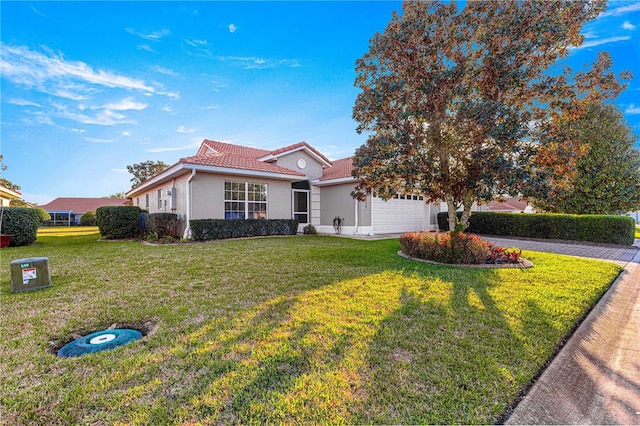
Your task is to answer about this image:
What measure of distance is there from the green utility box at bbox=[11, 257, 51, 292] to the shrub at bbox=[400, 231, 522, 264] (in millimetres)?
8032

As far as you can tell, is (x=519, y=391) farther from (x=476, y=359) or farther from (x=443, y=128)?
(x=443, y=128)

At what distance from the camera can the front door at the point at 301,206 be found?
49.9 ft

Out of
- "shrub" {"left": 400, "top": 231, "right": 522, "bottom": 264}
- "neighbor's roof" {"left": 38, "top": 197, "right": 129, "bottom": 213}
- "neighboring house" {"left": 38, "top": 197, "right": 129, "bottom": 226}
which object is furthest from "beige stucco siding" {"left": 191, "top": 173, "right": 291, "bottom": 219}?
"neighbor's roof" {"left": 38, "top": 197, "right": 129, "bottom": 213}

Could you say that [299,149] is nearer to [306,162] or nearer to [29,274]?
[306,162]

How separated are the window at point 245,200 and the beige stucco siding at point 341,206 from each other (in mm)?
3424

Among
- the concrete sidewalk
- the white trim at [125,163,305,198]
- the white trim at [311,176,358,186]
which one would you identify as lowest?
the concrete sidewalk

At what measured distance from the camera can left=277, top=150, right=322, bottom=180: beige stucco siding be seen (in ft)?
49.9

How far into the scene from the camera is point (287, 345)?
2758mm

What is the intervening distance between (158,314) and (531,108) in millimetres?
9340

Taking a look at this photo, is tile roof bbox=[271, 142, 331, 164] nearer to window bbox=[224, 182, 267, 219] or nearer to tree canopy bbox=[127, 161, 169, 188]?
window bbox=[224, 182, 267, 219]

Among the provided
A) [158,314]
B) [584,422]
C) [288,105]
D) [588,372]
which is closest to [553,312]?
[588,372]

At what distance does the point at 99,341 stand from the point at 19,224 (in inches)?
450

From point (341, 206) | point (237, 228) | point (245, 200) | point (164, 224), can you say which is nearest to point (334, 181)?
point (341, 206)

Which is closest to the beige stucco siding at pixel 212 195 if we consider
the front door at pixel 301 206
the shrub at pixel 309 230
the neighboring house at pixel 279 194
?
the neighboring house at pixel 279 194
